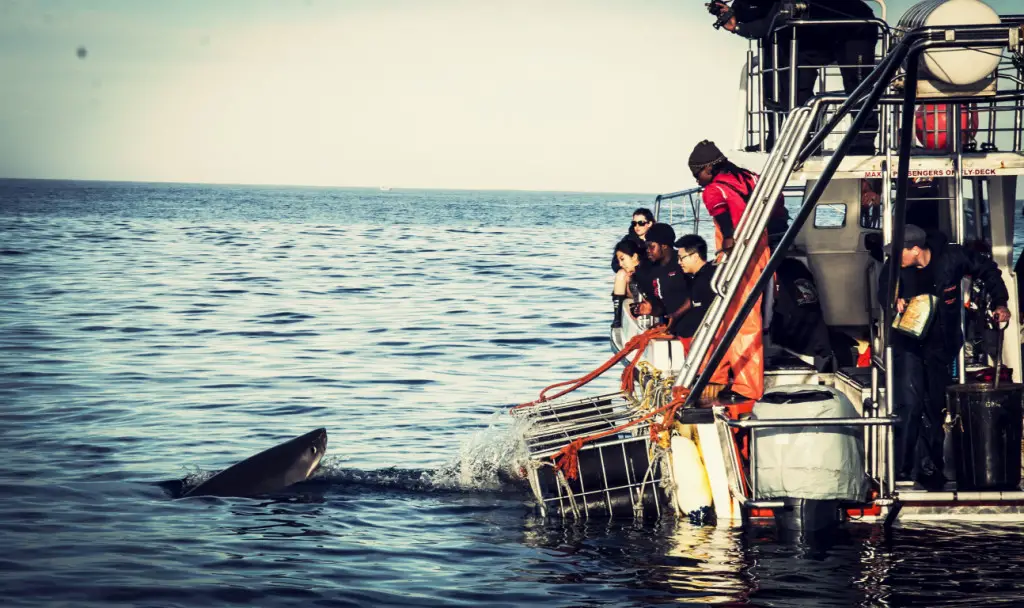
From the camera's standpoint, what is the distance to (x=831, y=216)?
1224 cm

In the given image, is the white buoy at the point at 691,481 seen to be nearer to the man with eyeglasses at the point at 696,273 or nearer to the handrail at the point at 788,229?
the handrail at the point at 788,229

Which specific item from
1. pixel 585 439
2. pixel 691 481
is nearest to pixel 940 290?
pixel 691 481

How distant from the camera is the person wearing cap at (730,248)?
31.4ft

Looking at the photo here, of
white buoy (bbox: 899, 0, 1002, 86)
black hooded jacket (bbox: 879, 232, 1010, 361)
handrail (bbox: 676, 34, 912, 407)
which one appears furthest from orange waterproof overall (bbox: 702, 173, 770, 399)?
white buoy (bbox: 899, 0, 1002, 86)

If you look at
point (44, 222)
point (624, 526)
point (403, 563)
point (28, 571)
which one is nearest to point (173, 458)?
point (28, 571)

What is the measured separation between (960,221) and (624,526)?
3773 mm

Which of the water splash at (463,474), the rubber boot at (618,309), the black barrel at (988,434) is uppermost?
the rubber boot at (618,309)

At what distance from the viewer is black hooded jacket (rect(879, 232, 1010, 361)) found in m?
9.20

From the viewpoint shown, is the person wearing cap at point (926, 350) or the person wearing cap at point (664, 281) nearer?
the person wearing cap at point (926, 350)

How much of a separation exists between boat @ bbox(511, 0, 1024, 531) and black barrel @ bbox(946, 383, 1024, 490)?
15 mm

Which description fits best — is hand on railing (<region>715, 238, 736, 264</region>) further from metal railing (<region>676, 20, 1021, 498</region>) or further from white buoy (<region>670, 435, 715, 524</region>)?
white buoy (<region>670, 435, 715, 524</region>)

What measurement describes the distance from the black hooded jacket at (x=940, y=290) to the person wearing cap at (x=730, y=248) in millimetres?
1022

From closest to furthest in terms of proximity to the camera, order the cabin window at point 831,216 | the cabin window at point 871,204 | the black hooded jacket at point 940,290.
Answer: the black hooded jacket at point 940,290
the cabin window at point 871,204
the cabin window at point 831,216

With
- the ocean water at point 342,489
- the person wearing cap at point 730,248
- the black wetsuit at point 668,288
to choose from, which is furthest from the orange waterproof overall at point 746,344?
the ocean water at point 342,489
